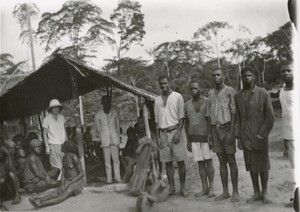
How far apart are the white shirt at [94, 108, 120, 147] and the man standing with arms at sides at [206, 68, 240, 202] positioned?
2.20 meters

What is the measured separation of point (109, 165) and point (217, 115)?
8.10 ft

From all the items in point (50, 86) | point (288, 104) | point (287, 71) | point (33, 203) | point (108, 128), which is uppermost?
point (50, 86)

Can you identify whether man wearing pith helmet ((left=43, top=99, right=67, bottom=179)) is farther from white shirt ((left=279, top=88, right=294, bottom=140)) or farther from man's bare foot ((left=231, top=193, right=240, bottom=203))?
white shirt ((left=279, top=88, right=294, bottom=140))

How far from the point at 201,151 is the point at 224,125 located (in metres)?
0.58

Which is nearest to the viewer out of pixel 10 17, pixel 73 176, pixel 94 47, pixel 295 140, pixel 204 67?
pixel 295 140

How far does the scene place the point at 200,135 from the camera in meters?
5.32

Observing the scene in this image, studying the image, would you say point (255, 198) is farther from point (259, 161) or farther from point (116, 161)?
point (116, 161)

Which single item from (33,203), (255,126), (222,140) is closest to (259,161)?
(255,126)

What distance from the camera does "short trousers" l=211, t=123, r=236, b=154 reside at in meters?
4.91

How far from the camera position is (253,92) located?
4.70 metres

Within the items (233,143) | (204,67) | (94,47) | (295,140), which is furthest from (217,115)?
(204,67)

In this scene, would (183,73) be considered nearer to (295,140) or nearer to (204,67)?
(204,67)

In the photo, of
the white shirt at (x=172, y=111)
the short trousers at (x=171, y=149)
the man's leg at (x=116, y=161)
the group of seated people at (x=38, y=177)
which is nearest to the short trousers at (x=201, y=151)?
the short trousers at (x=171, y=149)

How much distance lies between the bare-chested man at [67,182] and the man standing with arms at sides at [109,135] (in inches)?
26.2
